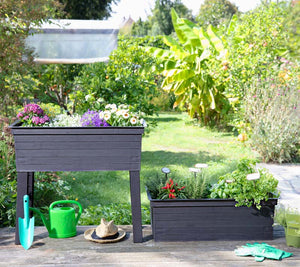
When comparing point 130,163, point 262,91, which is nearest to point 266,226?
point 130,163

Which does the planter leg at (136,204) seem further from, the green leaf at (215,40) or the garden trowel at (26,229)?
the green leaf at (215,40)

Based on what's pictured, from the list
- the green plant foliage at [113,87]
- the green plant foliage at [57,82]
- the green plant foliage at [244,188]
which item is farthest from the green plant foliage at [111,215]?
the green plant foliage at [57,82]

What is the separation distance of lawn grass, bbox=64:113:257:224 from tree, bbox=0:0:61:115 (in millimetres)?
1344

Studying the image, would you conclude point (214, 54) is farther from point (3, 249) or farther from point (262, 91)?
point (3, 249)

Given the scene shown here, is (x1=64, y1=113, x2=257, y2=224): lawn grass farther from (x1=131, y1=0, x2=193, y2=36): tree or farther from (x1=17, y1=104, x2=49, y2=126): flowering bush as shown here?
(x1=131, y1=0, x2=193, y2=36): tree

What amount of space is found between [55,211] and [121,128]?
→ 2.68 feet

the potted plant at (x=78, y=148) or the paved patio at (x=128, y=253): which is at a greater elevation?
the potted plant at (x=78, y=148)

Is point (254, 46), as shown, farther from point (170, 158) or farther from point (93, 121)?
point (93, 121)

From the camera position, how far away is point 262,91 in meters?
6.73

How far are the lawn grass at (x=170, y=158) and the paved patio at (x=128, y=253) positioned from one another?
0.65m

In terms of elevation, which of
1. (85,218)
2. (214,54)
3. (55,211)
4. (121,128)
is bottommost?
(85,218)

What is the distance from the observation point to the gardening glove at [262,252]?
253 cm

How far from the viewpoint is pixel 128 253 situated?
2.62m

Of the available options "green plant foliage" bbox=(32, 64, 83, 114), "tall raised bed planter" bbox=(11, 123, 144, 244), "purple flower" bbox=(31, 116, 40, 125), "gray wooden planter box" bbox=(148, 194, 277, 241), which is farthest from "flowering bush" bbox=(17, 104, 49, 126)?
"green plant foliage" bbox=(32, 64, 83, 114)
